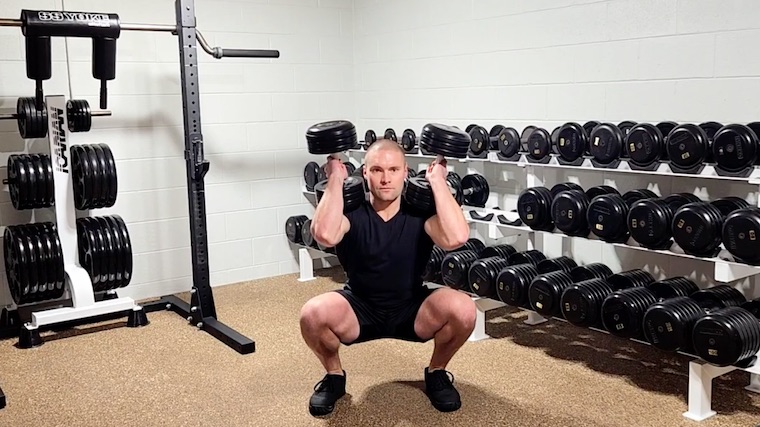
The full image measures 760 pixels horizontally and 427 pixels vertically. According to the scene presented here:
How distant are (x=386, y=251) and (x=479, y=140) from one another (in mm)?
1347

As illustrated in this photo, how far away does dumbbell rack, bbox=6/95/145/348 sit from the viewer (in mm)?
3664

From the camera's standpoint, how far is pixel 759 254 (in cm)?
254

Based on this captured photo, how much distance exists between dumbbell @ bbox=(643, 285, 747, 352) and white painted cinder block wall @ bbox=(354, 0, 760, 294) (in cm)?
41

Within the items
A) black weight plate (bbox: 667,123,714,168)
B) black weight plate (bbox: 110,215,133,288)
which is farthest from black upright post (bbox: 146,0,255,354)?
black weight plate (bbox: 667,123,714,168)

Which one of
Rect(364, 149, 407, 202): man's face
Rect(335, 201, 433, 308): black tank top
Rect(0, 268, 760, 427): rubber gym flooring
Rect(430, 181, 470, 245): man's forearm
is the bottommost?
Rect(0, 268, 760, 427): rubber gym flooring

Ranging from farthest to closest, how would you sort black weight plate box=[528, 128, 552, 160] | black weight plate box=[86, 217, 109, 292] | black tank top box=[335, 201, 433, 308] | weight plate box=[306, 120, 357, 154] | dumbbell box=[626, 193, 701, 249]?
black weight plate box=[86, 217, 109, 292] < black weight plate box=[528, 128, 552, 160] < dumbbell box=[626, 193, 701, 249] < black tank top box=[335, 201, 433, 308] < weight plate box=[306, 120, 357, 154]

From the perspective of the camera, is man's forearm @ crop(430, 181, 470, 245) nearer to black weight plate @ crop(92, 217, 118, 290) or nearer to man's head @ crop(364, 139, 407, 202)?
man's head @ crop(364, 139, 407, 202)

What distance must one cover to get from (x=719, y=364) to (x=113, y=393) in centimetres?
232

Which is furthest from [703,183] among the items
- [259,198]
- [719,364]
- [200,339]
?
[259,198]

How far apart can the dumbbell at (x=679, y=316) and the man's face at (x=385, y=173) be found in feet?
3.55

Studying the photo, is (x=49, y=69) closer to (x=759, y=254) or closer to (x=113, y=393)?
(x=113, y=393)

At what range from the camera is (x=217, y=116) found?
4660mm

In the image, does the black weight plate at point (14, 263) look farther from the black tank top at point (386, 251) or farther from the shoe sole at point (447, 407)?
the shoe sole at point (447, 407)

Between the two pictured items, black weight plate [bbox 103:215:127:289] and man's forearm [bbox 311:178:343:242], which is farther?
black weight plate [bbox 103:215:127:289]
